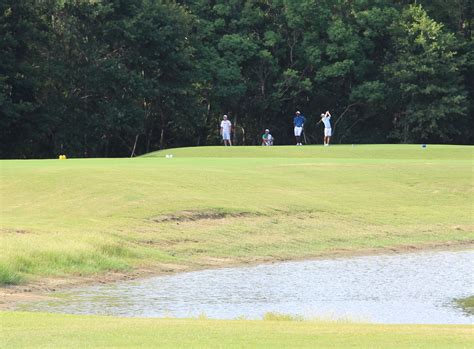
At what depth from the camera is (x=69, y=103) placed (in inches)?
2667

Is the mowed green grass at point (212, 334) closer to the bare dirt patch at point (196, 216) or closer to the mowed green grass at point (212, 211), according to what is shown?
the mowed green grass at point (212, 211)

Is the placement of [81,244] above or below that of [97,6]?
below

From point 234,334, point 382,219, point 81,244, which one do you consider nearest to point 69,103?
point 382,219

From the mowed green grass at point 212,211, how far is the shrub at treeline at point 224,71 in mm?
21723

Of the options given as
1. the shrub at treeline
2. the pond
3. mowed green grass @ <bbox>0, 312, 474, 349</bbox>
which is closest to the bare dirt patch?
the pond

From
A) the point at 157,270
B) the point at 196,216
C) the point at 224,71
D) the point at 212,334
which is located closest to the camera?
the point at 212,334

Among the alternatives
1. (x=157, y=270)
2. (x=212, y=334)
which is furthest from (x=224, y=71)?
(x=212, y=334)

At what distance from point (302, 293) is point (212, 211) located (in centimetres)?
1015

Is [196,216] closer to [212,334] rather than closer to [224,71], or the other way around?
[212,334]

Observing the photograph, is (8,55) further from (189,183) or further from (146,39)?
(189,183)

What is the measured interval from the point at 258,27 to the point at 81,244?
191ft

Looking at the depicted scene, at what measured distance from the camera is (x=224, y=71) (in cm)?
7700

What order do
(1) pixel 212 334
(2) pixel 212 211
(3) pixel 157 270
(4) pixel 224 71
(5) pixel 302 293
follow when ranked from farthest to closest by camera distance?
(4) pixel 224 71, (2) pixel 212 211, (3) pixel 157 270, (5) pixel 302 293, (1) pixel 212 334

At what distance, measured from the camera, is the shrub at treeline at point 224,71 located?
218 ft
